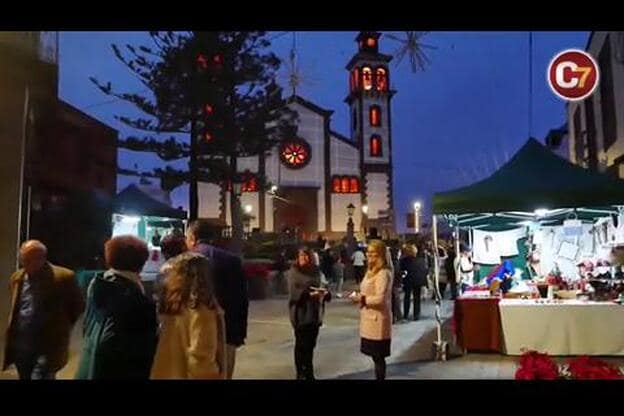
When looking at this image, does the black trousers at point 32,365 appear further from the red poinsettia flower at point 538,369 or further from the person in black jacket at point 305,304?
the red poinsettia flower at point 538,369

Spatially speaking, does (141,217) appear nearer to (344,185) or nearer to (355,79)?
(355,79)

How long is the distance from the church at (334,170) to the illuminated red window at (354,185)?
0.06 meters

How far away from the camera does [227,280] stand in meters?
5.06

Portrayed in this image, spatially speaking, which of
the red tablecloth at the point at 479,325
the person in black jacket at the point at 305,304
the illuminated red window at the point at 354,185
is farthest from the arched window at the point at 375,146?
the person in black jacket at the point at 305,304

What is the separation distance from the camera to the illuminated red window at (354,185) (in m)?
37.3

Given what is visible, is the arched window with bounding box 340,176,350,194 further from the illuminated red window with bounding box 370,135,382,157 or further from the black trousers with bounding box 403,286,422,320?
the black trousers with bounding box 403,286,422,320

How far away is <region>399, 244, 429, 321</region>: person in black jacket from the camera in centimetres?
1105

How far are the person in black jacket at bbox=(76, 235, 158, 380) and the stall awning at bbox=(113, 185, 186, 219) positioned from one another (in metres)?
7.13
